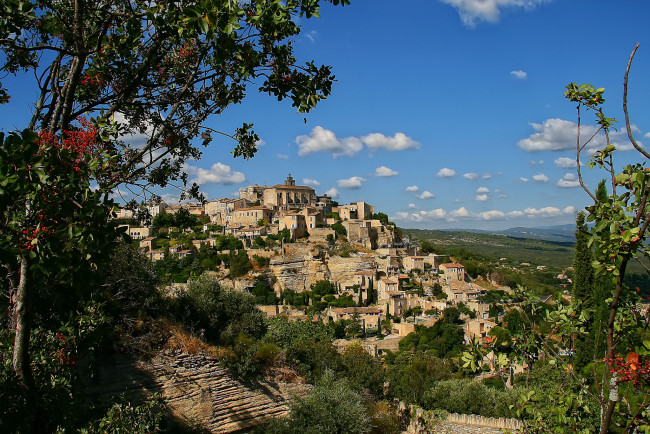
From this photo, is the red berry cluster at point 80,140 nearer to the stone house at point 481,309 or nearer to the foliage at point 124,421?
the foliage at point 124,421

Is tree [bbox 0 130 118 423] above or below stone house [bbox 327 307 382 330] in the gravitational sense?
above

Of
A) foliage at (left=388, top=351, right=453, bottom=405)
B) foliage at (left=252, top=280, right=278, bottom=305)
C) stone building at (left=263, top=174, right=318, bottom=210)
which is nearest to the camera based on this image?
foliage at (left=388, top=351, right=453, bottom=405)

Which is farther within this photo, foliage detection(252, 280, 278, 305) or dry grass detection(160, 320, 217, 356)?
foliage detection(252, 280, 278, 305)

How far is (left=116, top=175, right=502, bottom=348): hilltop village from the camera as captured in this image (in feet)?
114

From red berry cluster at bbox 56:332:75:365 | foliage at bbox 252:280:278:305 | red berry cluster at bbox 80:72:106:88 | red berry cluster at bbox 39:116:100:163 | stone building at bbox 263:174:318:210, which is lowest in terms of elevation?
foliage at bbox 252:280:278:305

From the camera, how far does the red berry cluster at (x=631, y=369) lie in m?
2.45

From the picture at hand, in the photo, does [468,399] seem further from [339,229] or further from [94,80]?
[339,229]

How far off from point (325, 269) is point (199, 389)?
34707 mm

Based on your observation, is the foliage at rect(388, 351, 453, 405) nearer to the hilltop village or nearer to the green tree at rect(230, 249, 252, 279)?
the hilltop village

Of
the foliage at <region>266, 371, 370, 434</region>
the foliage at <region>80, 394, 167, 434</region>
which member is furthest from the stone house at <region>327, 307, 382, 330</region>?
the foliage at <region>80, 394, 167, 434</region>

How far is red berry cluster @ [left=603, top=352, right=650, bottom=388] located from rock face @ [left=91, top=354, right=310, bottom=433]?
6.81 m

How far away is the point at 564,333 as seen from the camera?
→ 363cm

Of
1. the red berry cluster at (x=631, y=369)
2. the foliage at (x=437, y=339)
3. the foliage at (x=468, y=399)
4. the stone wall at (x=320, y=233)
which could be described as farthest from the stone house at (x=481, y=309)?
the red berry cluster at (x=631, y=369)

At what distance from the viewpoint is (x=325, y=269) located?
42688 millimetres
